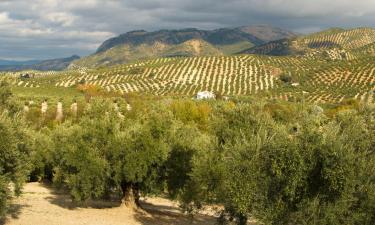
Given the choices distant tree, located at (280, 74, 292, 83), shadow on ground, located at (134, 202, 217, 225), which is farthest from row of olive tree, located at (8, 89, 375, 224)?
distant tree, located at (280, 74, 292, 83)

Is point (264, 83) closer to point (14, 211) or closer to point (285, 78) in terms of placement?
point (285, 78)

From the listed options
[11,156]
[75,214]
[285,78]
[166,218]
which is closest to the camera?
[11,156]

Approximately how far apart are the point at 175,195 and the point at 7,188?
54.0 feet

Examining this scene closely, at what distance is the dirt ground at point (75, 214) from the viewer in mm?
34875

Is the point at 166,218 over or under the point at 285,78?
under

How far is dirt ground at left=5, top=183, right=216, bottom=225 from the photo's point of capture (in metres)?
34.9

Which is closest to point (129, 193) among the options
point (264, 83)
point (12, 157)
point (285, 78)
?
point (12, 157)

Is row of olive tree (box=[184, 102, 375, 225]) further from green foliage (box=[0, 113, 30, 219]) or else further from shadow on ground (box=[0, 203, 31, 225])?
shadow on ground (box=[0, 203, 31, 225])

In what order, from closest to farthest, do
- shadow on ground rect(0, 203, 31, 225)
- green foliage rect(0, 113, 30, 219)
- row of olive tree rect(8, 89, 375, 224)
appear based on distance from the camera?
row of olive tree rect(8, 89, 375, 224) < green foliage rect(0, 113, 30, 219) < shadow on ground rect(0, 203, 31, 225)

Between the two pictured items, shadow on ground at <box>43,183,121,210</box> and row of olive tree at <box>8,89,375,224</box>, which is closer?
row of olive tree at <box>8,89,375,224</box>

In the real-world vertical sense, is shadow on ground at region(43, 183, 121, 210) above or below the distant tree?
below

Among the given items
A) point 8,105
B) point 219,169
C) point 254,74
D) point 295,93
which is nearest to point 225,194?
point 219,169

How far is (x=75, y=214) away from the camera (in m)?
38.1

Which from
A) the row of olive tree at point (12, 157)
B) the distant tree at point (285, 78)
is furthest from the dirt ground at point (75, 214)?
the distant tree at point (285, 78)
